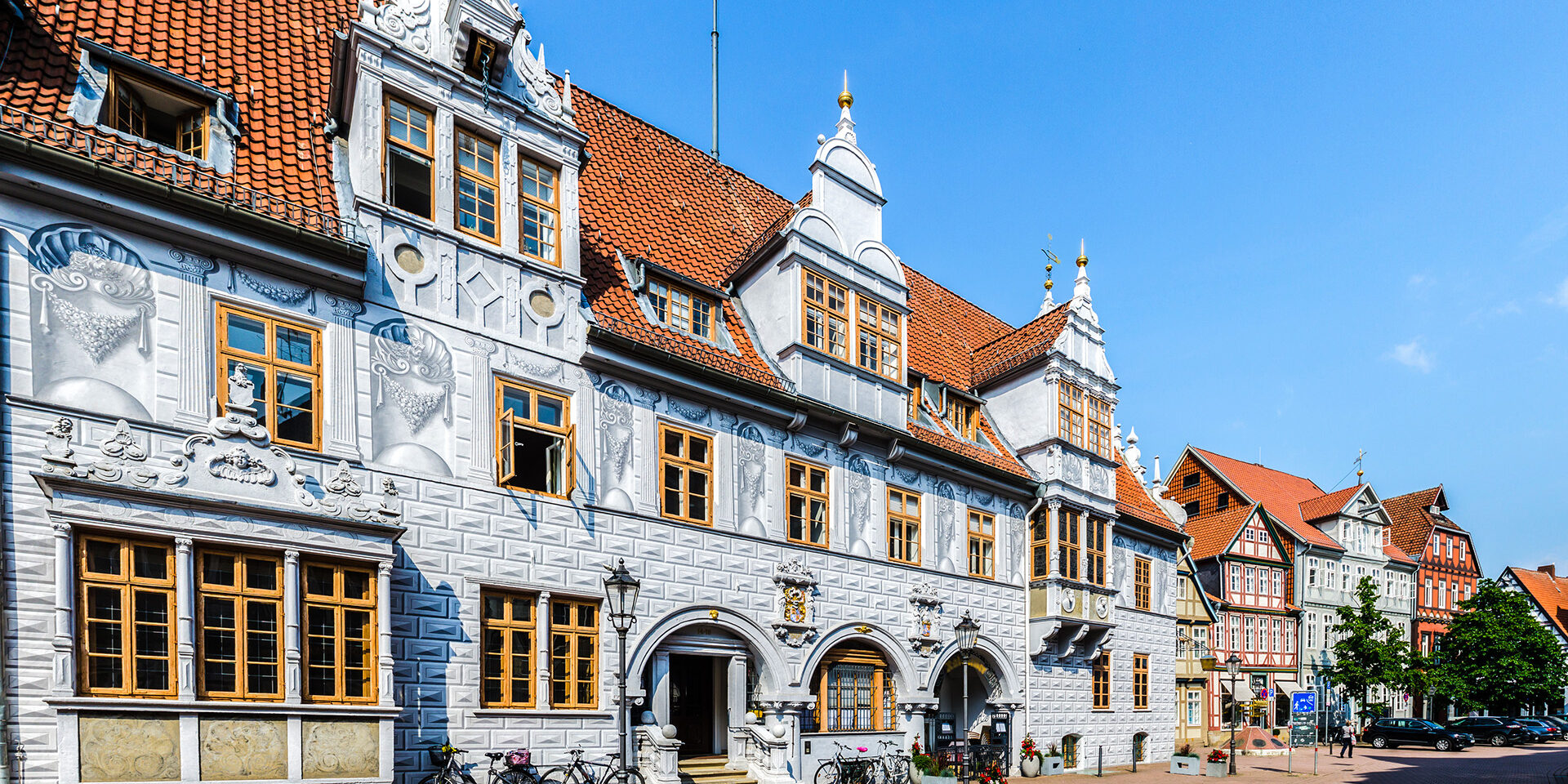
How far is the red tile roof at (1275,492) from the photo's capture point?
52.9 metres

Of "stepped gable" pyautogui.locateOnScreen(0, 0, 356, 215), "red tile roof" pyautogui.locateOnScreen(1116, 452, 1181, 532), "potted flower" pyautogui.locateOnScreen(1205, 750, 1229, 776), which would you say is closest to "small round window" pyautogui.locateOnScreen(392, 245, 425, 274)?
"stepped gable" pyautogui.locateOnScreen(0, 0, 356, 215)

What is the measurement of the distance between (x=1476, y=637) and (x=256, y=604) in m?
62.5

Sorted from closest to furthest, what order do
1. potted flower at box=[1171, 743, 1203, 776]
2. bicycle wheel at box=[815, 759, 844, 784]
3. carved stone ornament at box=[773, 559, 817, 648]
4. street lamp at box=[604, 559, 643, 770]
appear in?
street lamp at box=[604, 559, 643, 770] < carved stone ornament at box=[773, 559, 817, 648] < bicycle wheel at box=[815, 759, 844, 784] < potted flower at box=[1171, 743, 1203, 776]

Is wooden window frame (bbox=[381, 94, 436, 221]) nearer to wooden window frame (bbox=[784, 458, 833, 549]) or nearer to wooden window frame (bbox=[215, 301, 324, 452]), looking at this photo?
wooden window frame (bbox=[215, 301, 324, 452])

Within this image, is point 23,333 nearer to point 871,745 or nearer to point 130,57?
point 130,57

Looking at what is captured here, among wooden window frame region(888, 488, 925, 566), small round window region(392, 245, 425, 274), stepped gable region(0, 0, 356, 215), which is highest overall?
stepped gable region(0, 0, 356, 215)

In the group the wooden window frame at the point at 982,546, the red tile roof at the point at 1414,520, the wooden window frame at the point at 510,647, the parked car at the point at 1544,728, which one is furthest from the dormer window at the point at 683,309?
the red tile roof at the point at 1414,520

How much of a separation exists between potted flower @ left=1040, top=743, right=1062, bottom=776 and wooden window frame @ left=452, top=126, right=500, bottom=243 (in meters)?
18.4

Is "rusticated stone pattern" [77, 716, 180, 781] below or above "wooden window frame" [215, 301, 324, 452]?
below

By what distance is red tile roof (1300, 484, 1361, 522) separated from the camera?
55.1m

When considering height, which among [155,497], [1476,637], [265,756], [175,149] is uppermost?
[175,149]

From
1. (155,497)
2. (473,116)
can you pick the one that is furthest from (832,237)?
(155,497)

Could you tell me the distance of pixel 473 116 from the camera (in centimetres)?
1469

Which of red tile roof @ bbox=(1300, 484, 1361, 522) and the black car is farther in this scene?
red tile roof @ bbox=(1300, 484, 1361, 522)
